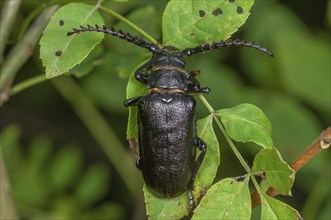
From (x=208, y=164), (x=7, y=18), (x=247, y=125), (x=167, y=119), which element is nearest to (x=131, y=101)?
(x=167, y=119)

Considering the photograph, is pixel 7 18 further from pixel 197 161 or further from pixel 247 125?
pixel 247 125

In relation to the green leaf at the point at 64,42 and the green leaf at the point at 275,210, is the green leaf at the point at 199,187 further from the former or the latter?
the green leaf at the point at 64,42

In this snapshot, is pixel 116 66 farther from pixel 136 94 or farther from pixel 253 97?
pixel 253 97

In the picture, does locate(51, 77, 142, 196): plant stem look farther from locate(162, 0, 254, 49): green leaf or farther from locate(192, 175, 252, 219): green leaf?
locate(192, 175, 252, 219): green leaf

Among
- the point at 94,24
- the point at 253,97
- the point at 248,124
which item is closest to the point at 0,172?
the point at 94,24

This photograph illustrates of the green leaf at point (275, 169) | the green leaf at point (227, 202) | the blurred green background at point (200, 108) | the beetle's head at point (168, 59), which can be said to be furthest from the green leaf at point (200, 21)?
the blurred green background at point (200, 108)

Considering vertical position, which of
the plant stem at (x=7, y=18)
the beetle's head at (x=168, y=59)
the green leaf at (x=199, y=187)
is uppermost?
the plant stem at (x=7, y=18)

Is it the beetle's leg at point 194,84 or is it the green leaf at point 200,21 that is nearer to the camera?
the green leaf at point 200,21
